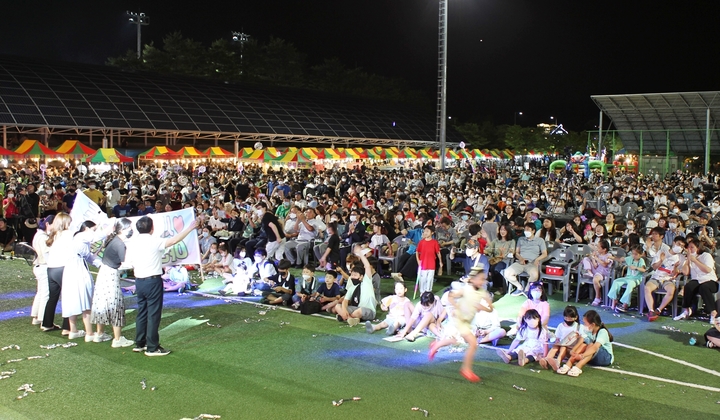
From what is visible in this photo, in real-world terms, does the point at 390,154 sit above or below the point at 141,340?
above

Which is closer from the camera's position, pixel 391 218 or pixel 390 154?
pixel 391 218

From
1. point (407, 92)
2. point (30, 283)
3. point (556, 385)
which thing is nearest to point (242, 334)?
point (556, 385)

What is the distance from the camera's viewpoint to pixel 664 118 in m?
42.2

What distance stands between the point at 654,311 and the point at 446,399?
4.96 meters

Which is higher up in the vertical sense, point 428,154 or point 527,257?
point 428,154

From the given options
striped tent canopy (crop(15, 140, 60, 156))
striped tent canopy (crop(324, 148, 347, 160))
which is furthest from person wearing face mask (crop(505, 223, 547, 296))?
striped tent canopy (crop(324, 148, 347, 160))

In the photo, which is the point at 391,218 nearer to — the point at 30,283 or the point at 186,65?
the point at 30,283

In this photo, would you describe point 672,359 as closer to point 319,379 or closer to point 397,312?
Answer: point 397,312

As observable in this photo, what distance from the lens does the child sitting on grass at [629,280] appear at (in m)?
9.86

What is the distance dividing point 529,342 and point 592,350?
2.25 feet

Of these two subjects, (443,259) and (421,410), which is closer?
(421,410)

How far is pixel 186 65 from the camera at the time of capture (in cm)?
6362

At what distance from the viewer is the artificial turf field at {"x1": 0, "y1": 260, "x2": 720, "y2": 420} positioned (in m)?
5.86

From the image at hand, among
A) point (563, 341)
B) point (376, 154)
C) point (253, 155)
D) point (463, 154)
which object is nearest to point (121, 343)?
point (563, 341)
